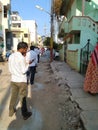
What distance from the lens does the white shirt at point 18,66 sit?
6.01 meters

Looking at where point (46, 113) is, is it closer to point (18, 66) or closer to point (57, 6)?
point (18, 66)

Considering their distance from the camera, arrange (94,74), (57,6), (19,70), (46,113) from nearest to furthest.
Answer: (19,70) → (46,113) → (94,74) → (57,6)

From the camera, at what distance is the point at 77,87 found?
9.86 meters

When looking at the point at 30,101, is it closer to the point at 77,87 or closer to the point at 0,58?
the point at 77,87

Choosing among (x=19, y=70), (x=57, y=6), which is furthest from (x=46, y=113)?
(x=57, y=6)

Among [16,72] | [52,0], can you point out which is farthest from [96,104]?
[52,0]

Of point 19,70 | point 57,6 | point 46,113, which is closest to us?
point 19,70

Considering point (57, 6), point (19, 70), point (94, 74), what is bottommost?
point (94, 74)

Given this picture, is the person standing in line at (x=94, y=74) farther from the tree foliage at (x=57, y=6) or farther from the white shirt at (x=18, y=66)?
the tree foliage at (x=57, y=6)

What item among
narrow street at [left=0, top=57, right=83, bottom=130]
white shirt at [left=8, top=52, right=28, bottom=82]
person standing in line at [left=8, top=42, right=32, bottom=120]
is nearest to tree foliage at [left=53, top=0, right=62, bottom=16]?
narrow street at [left=0, top=57, right=83, bottom=130]

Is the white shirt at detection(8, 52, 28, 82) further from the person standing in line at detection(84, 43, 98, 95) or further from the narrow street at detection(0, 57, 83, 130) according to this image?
the person standing in line at detection(84, 43, 98, 95)

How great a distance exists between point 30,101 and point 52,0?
69.6 feet

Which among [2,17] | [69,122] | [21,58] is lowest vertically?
[69,122]

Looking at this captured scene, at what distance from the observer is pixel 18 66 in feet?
19.9
